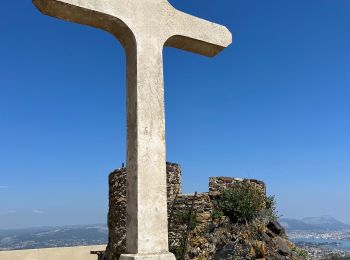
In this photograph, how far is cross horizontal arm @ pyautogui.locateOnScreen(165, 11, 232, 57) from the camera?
5078 millimetres

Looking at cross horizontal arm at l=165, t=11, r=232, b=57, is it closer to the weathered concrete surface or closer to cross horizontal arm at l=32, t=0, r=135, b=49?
cross horizontal arm at l=32, t=0, r=135, b=49

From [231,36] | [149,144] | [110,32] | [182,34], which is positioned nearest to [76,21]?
[110,32]

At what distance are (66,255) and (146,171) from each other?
67.6 feet

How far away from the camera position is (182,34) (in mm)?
5055

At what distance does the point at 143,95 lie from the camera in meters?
4.46

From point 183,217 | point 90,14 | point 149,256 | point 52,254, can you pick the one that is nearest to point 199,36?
point 90,14

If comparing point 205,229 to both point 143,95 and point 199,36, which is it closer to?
point 199,36

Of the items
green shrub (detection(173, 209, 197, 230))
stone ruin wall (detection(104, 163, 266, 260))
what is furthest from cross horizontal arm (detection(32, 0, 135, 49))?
green shrub (detection(173, 209, 197, 230))

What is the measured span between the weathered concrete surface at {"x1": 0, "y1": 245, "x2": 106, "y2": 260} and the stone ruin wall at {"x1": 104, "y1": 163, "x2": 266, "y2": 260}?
922 centimetres

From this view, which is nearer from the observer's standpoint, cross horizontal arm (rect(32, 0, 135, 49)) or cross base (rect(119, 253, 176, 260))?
cross base (rect(119, 253, 176, 260))

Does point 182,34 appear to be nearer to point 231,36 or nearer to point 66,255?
point 231,36

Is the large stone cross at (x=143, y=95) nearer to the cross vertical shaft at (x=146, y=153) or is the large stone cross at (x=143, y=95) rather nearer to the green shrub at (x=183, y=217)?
the cross vertical shaft at (x=146, y=153)

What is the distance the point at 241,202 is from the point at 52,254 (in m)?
13.1

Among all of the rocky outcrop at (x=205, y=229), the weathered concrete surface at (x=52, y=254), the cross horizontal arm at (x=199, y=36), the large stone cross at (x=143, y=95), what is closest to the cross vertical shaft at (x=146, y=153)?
the large stone cross at (x=143, y=95)
